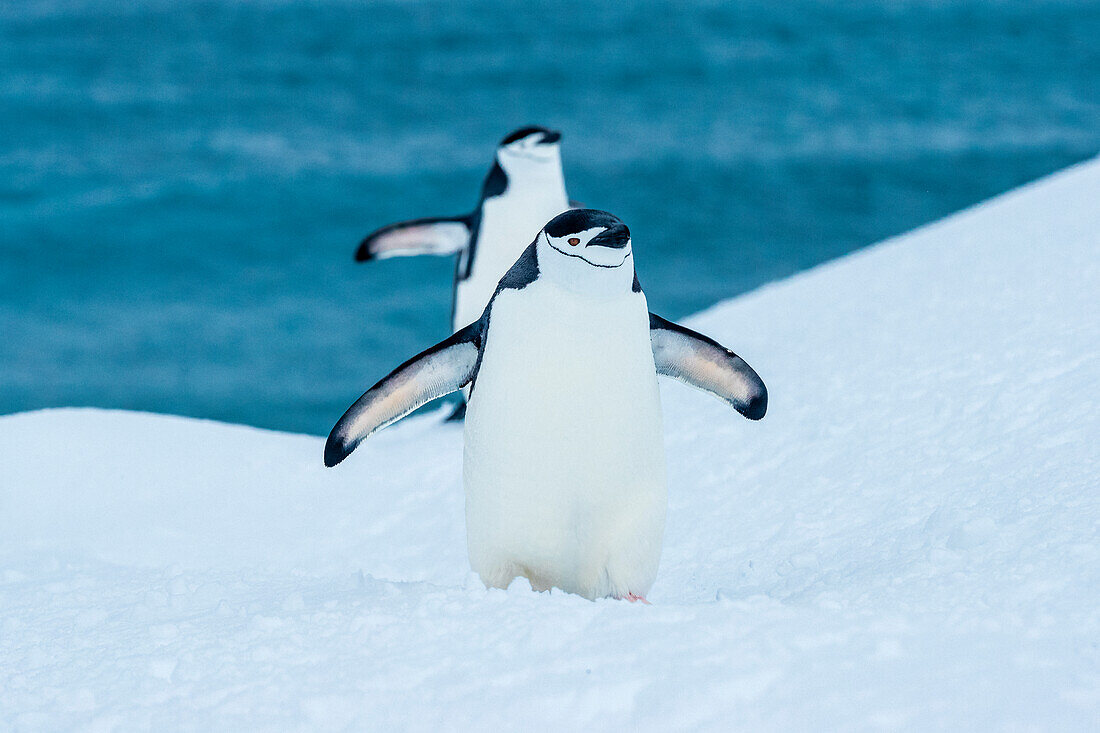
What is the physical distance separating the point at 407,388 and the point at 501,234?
201cm

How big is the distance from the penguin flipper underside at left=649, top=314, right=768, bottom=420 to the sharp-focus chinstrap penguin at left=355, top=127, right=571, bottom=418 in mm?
1769

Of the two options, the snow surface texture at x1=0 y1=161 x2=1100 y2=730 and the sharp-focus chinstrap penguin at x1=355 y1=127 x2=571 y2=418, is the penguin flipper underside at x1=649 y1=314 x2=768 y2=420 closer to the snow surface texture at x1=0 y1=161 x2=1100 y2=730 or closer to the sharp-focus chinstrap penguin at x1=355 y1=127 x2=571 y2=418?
the snow surface texture at x1=0 y1=161 x2=1100 y2=730

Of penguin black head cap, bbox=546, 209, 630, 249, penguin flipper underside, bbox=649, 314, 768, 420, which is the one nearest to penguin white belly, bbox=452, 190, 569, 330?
penguin flipper underside, bbox=649, 314, 768, 420

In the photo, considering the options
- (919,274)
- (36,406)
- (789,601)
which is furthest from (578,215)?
(36,406)

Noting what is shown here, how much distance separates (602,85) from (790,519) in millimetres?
9343

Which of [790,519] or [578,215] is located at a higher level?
[578,215]

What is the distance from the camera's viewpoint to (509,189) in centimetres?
403

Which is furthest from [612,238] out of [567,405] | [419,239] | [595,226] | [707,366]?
[419,239]

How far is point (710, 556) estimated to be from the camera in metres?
2.42

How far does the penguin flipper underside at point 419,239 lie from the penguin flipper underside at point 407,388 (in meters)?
2.25

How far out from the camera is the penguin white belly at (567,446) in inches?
76.9

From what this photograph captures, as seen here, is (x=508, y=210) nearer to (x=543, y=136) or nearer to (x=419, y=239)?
(x=543, y=136)

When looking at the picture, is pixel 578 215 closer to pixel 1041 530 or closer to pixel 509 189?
pixel 1041 530

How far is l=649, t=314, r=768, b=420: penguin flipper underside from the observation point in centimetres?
214
